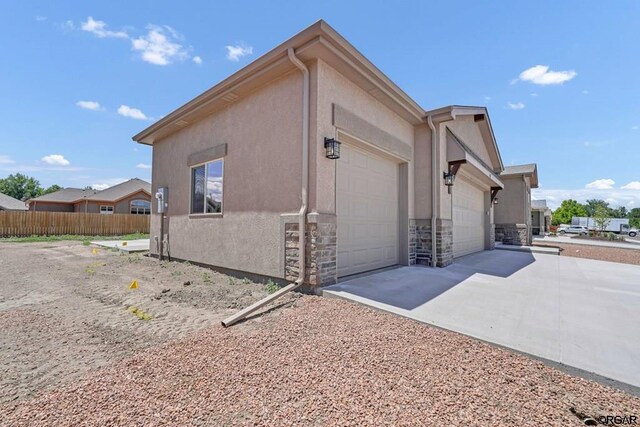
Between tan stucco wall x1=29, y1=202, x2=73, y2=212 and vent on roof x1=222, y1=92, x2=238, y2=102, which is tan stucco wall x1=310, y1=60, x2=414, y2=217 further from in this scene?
tan stucco wall x1=29, y1=202, x2=73, y2=212

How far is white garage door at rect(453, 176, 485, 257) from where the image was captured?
916 cm

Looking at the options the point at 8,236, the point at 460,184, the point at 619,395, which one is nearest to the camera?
the point at 619,395

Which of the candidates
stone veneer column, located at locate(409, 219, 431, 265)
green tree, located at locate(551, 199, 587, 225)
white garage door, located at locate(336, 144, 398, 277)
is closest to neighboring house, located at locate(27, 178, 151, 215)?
white garage door, located at locate(336, 144, 398, 277)

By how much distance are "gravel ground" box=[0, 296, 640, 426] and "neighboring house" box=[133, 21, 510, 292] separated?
202cm

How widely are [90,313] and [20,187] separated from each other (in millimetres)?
73234

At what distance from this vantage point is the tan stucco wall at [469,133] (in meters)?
8.76

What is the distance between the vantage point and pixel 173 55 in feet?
27.4

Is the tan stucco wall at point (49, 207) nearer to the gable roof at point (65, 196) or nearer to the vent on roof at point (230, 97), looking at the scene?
the gable roof at point (65, 196)

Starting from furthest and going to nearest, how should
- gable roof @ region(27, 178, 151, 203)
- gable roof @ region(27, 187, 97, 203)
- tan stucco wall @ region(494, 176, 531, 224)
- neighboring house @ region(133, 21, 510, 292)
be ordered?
gable roof @ region(27, 187, 97, 203)
gable roof @ region(27, 178, 151, 203)
tan stucco wall @ region(494, 176, 531, 224)
neighboring house @ region(133, 21, 510, 292)

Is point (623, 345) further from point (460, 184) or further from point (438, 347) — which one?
point (460, 184)

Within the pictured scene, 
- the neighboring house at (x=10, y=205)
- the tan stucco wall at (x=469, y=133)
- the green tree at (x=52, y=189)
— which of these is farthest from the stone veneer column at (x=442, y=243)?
the green tree at (x=52, y=189)

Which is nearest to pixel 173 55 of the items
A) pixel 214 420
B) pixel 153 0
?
pixel 153 0

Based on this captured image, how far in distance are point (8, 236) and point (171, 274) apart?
63.1ft

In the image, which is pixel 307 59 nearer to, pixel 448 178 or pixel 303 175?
pixel 303 175
